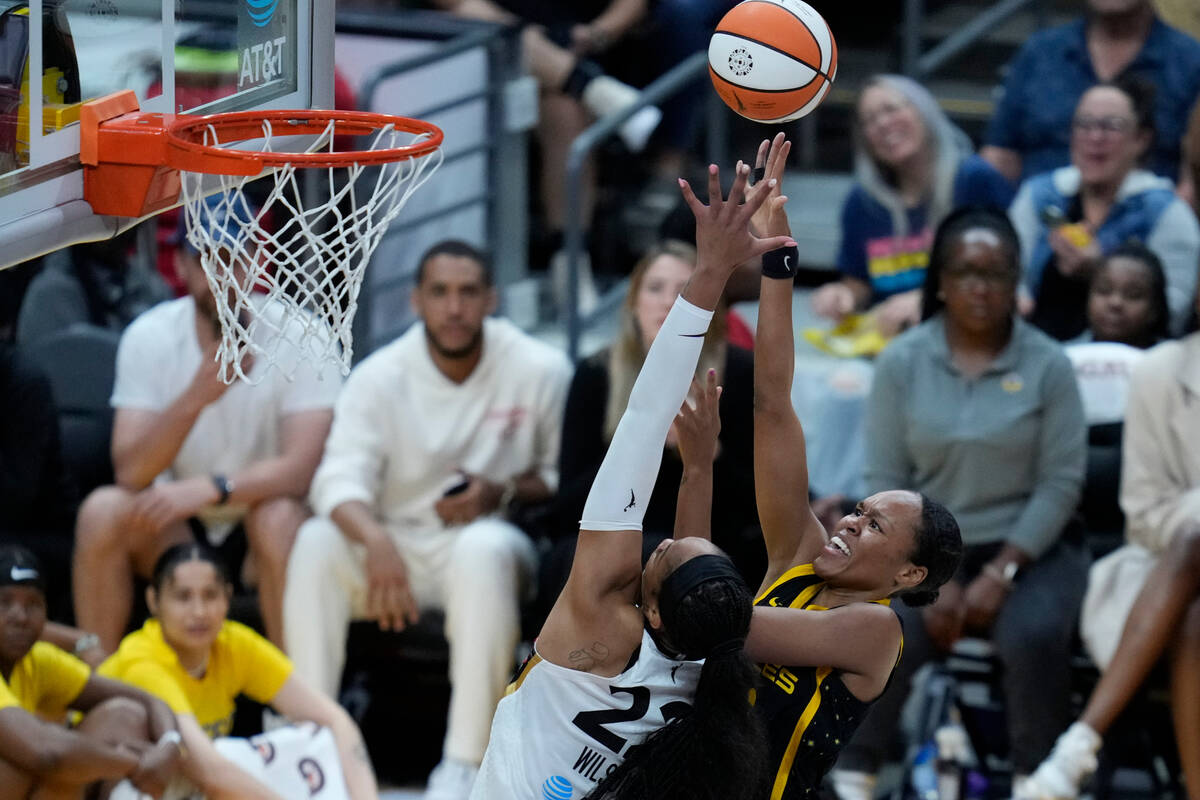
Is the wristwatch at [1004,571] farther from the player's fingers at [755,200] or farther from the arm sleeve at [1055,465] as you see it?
the player's fingers at [755,200]

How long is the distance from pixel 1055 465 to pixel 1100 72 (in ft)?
5.96

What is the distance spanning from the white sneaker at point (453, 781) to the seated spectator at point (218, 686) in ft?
0.83

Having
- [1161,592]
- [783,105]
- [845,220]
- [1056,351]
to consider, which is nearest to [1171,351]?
[1056,351]

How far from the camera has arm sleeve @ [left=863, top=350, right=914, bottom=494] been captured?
217 inches

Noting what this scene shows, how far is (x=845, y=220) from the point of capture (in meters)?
6.32

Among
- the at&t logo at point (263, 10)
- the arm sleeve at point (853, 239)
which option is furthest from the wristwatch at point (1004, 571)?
the at&t logo at point (263, 10)

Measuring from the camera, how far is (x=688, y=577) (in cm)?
307

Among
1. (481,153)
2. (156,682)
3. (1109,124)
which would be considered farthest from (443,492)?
(1109,124)

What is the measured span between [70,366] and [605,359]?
190 centimetres

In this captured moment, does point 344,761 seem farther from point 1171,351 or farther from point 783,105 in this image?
point 1171,351

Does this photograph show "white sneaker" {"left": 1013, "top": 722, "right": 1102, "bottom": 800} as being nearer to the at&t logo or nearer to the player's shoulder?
the player's shoulder

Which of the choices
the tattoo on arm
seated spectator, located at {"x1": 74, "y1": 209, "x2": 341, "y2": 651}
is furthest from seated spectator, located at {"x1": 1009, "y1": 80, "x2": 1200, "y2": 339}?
the tattoo on arm

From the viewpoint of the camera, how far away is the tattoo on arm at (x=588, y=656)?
316cm

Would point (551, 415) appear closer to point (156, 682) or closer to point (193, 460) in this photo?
point (193, 460)
